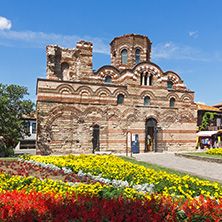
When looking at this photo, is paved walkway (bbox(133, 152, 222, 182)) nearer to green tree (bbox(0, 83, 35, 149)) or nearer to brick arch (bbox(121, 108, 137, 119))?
brick arch (bbox(121, 108, 137, 119))

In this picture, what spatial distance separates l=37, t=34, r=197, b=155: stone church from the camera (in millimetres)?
18234

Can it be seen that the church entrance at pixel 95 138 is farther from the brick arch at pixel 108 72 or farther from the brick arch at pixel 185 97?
the brick arch at pixel 185 97

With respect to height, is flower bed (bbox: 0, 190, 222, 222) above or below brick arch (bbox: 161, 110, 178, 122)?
below

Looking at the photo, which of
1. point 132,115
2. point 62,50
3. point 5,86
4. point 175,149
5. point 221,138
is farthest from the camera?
point 221,138

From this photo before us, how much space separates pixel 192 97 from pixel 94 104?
11.2m

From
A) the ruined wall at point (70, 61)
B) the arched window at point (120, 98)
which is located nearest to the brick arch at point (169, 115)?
the arched window at point (120, 98)

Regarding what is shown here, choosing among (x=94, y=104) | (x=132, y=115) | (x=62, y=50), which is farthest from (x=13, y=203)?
(x=62, y=50)

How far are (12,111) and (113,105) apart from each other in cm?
864

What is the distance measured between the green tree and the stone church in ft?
3.97

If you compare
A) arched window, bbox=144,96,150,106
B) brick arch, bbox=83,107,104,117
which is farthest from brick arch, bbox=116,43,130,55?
brick arch, bbox=83,107,104,117

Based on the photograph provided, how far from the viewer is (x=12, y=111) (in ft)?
57.1

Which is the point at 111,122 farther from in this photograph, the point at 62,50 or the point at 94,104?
the point at 62,50

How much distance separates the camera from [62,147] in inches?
715

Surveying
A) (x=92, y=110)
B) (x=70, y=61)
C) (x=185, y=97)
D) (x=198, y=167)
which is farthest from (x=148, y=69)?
(x=198, y=167)
